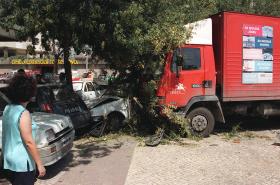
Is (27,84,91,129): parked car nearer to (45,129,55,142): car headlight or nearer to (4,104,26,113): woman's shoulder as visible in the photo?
(45,129,55,142): car headlight

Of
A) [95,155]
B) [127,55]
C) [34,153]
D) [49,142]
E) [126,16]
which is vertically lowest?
[95,155]

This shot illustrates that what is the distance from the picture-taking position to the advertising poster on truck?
11086 millimetres

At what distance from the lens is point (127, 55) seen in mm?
10289

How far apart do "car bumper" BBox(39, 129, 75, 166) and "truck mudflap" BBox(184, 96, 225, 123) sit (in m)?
3.64

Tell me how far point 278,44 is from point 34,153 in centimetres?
910

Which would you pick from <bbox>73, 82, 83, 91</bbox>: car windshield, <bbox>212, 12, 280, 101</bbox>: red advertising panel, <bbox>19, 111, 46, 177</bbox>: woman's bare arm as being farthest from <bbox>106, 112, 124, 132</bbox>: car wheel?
<bbox>19, 111, 46, 177</bbox>: woman's bare arm

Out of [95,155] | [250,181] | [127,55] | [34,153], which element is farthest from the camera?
[127,55]

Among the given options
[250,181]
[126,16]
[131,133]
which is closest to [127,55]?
[126,16]

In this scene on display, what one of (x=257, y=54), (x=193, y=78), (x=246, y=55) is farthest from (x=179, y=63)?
(x=257, y=54)

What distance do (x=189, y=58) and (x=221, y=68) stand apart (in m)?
0.91

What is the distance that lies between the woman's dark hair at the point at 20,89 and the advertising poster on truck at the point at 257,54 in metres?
A: 7.97

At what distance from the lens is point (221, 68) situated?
1098 cm

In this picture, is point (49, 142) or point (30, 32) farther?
point (30, 32)

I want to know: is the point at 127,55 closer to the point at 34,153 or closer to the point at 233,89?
the point at 233,89
